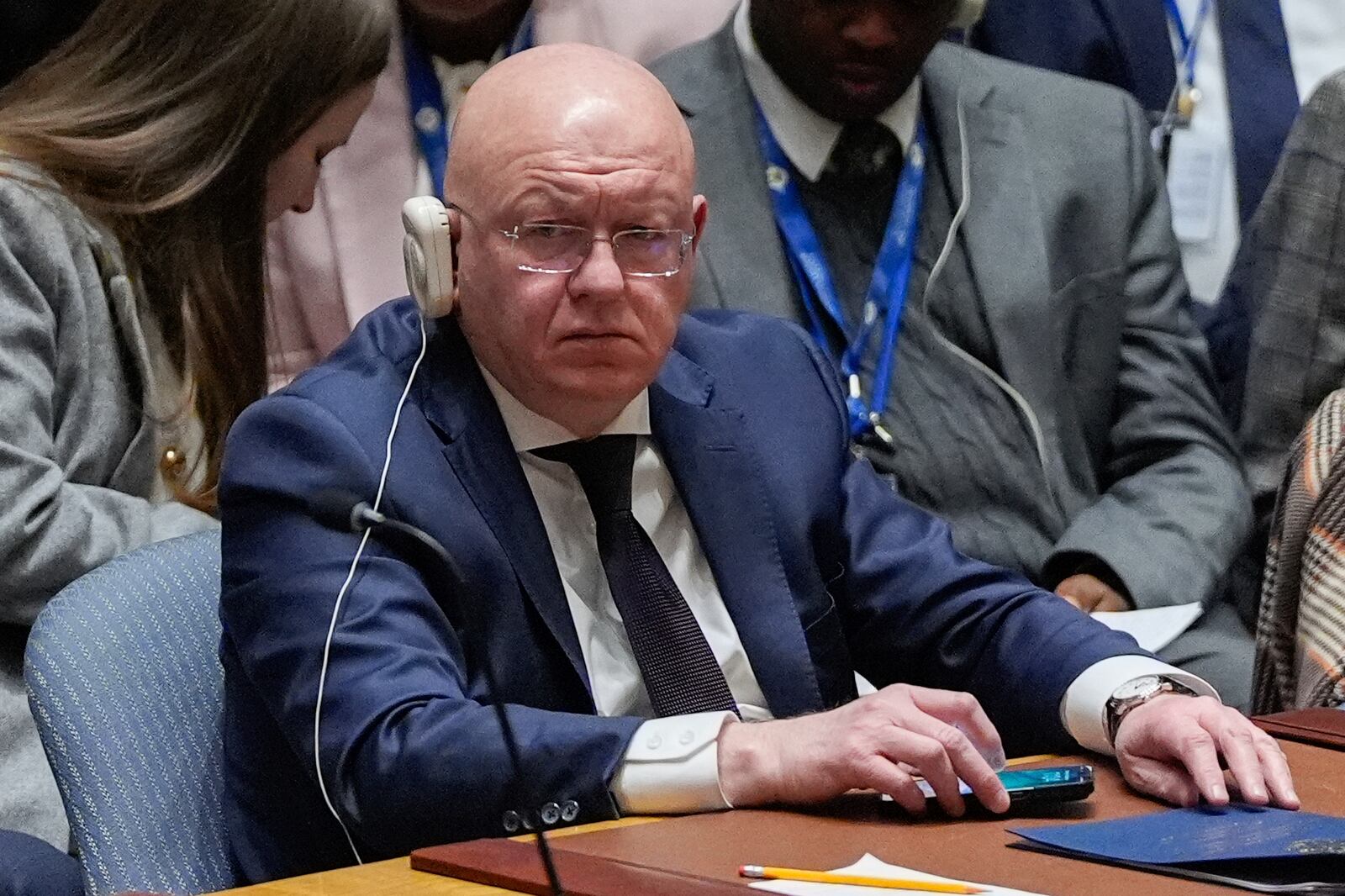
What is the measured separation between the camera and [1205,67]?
371 centimetres

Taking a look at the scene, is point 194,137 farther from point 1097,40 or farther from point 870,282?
point 1097,40

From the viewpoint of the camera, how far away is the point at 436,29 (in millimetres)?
3346

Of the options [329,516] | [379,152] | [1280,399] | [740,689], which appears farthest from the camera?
[379,152]

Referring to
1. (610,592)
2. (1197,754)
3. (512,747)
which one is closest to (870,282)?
(610,592)

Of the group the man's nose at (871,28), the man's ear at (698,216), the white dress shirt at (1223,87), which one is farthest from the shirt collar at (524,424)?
the white dress shirt at (1223,87)

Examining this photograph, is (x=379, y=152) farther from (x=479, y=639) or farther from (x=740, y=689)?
(x=479, y=639)

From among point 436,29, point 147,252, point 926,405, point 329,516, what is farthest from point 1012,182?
point 329,516

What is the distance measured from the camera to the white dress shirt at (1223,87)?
366 centimetres

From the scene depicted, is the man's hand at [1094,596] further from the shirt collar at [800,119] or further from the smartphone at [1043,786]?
the smartphone at [1043,786]

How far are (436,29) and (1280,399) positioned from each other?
1.49 m

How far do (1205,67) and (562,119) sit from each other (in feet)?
6.67

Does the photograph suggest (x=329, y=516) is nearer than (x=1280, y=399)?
Yes

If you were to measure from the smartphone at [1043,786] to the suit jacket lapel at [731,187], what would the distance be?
1.43m

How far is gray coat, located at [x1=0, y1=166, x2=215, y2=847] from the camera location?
7.97 ft
